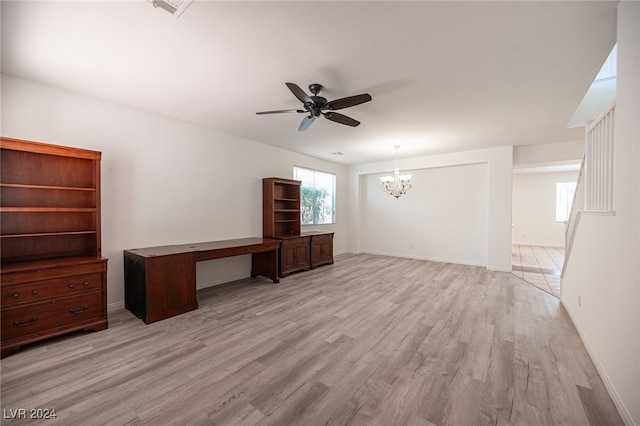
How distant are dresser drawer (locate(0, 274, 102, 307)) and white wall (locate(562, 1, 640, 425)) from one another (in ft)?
14.8

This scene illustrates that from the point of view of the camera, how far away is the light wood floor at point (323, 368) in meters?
1.68

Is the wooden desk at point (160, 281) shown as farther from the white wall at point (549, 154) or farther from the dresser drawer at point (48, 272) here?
the white wall at point (549, 154)

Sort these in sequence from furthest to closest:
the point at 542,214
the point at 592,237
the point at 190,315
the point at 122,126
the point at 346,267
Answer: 1. the point at 542,214
2. the point at 346,267
3. the point at 122,126
4. the point at 190,315
5. the point at 592,237

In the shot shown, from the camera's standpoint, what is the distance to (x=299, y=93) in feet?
8.42

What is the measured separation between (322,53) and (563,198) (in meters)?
10.3

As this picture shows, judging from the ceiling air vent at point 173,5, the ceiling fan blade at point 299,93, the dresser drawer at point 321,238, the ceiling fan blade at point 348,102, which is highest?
the ceiling air vent at point 173,5

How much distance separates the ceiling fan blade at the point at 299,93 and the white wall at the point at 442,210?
477 cm

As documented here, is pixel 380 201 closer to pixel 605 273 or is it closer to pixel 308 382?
pixel 605 273

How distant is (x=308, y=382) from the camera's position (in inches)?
Result: 77.8

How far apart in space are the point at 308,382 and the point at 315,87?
2854mm

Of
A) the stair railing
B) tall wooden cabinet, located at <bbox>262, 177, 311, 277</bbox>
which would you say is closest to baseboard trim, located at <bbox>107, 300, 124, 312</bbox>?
tall wooden cabinet, located at <bbox>262, 177, 311, 277</bbox>

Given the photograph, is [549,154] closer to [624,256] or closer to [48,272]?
[624,256]

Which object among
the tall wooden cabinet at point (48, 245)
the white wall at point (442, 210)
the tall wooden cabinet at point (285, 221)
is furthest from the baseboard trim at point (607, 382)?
the tall wooden cabinet at point (48, 245)

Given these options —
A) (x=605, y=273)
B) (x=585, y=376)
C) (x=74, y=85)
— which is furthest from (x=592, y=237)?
(x=74, y=85)
